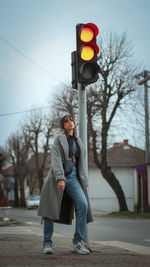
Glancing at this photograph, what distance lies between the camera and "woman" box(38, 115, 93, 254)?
5.38m

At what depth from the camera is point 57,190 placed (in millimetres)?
5453

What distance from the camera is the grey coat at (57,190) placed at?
17.6 ft

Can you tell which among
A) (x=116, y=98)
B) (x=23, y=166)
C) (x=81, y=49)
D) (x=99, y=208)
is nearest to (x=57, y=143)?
(x=81, y=49)

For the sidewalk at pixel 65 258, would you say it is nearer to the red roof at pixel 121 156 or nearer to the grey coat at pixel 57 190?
the grey coat at pixel 57 190

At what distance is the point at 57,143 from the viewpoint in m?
5.62

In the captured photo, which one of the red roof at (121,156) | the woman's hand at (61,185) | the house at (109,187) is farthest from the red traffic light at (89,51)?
the house at (109,187)

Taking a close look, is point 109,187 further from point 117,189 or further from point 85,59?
point 85,59

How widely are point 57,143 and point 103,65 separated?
21.0 m

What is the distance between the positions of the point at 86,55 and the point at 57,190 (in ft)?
6.65

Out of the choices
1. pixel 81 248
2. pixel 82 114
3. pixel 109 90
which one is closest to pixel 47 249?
pixel 81 248

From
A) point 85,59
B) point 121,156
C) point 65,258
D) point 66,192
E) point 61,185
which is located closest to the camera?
point 65,258

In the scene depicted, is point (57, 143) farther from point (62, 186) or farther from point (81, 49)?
point (81, 49)

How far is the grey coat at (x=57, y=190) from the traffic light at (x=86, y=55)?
38.4 inches

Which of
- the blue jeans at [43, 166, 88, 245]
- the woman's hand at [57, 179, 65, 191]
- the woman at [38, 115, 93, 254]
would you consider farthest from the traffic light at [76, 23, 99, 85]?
the woman's hand at [57, 179, 65, 191]
